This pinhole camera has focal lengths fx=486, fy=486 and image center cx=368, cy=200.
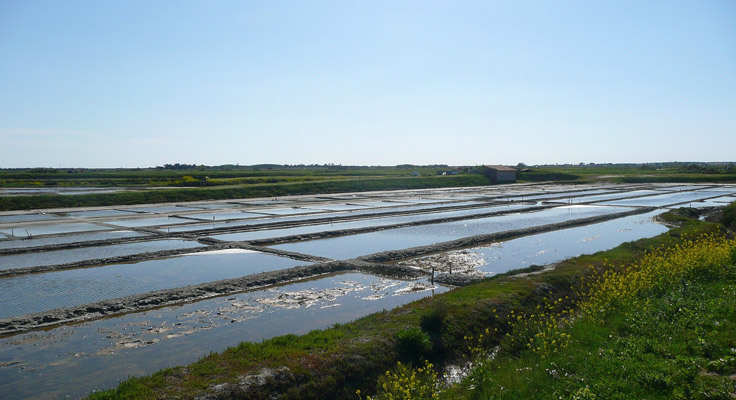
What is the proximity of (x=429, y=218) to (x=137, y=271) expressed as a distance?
744 inches

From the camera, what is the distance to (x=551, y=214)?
33.6 m

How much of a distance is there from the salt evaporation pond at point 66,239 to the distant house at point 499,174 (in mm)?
61269

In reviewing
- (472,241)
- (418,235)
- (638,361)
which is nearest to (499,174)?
(418,235)

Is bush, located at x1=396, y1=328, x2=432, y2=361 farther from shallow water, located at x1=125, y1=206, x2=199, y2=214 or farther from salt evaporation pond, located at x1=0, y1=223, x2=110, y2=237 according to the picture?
shallow water, located at x1=125, y1=206, x2=199, y2=214

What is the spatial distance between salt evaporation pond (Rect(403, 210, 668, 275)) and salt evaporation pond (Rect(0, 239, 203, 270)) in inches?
403

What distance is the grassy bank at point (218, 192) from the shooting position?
35.2 m

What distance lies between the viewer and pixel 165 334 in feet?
32.4

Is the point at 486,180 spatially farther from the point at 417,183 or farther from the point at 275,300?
the point at 275,300

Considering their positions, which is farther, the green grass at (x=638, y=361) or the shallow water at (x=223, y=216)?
the shallow water at (x=223, y=216)

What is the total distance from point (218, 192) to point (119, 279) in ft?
107

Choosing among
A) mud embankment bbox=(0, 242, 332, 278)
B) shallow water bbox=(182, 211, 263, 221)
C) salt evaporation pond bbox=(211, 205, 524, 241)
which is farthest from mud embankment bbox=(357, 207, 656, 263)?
shallow water bbox=(182, 211, 263, 221)

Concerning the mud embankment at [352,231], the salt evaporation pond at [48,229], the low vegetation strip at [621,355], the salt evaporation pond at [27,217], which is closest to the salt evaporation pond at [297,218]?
the mud embankment at [352,231]

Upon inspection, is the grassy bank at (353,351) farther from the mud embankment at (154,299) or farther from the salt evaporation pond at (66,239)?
the salt evaporation pond at (66,239)

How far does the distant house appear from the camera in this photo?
7606 centimetres
